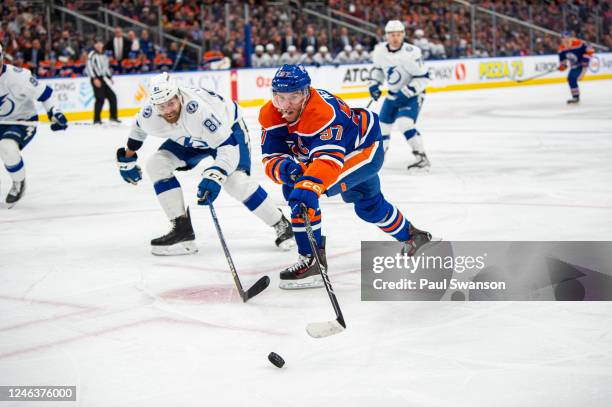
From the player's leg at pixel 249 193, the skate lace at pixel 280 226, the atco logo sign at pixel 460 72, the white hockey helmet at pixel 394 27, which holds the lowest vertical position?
the skate lace at pixel 280 226

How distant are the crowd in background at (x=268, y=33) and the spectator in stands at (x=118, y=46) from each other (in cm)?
2

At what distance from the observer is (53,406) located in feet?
8.18

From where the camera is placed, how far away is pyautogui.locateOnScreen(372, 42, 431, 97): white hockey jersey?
24.5 ft

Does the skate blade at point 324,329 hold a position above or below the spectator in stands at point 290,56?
below

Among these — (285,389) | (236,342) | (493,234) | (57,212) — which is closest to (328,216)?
(493,234)

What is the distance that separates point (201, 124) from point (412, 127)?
345 cm

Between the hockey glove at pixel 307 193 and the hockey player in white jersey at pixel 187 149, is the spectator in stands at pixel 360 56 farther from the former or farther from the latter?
the hockey glove at pixel 307 193

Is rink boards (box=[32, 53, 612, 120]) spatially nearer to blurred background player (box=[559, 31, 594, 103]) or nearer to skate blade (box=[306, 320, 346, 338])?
blurred background player (box=[559, 31, 594, 103])

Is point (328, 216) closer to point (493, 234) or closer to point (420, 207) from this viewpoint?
point (420, 207)

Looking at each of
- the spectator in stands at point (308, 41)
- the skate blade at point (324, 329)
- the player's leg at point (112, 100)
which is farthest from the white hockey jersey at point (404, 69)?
the spectator in stands at point (308, 41)

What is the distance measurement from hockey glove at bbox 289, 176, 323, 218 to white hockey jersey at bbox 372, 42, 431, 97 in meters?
4.28

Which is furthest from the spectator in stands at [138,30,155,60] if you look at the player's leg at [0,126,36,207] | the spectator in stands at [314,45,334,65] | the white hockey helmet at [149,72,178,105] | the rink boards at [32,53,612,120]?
the white hockey helmet at [149,72,178,105]

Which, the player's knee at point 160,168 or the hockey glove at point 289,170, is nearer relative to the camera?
the hockey glove at point 289,170

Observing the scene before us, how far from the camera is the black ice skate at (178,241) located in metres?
4.60
